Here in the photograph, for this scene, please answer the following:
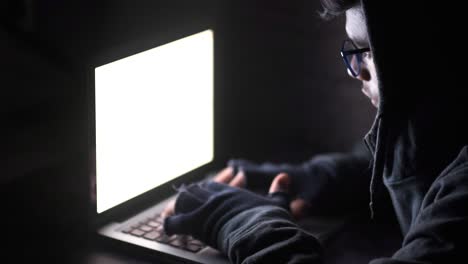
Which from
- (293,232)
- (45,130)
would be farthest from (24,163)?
(293,232)

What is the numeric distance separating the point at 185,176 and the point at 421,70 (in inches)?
21.4

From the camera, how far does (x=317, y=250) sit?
111 cm

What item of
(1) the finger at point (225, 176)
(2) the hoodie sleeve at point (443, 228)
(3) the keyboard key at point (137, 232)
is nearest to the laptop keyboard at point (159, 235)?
(3) the keyboard key at point (137, 232)

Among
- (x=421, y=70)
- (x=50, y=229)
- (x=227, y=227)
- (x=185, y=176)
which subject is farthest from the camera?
(x=185, y=176)

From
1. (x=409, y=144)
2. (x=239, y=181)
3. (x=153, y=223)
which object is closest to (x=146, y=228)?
(x=153, y=223)

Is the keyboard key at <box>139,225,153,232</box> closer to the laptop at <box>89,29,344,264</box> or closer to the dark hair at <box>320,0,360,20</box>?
the laptop at <box>89,29,344,264</box>

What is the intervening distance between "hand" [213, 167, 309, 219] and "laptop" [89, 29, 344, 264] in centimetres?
5

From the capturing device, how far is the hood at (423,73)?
1033mm

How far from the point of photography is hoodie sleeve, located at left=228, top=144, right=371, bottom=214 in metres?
1.39

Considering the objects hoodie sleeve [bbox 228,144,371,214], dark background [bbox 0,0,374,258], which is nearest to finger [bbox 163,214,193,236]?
dark background [bbox 0,0,374,258]

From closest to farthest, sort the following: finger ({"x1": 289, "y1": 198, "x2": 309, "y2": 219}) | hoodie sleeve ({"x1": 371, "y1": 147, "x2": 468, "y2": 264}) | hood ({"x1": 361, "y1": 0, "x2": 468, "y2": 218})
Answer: hoodie sleeve ({"x1": 371, "y1": 147, "x2": 468, "y2": 264}) < hood ({"x1": 361, "y1": 0, "x2": 468, "y2": 218}) < finger ({"x1": 289, "y1": 198, "x2": 309, "y2": 219})

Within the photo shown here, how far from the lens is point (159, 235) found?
4.18ft

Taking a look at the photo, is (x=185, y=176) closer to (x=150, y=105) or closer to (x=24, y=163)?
(x=150, y=105)

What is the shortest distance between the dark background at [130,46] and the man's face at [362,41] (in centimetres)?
31
